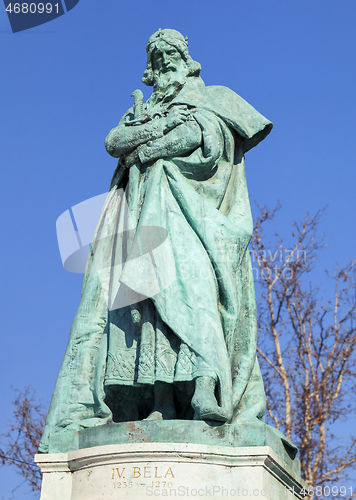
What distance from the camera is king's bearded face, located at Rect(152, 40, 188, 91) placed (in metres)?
6.76

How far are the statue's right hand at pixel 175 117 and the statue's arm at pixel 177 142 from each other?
39 mm

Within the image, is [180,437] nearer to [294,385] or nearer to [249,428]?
[249,428]

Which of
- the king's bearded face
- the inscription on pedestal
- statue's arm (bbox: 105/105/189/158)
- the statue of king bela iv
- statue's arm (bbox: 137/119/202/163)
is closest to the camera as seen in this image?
the inscription on pedestal

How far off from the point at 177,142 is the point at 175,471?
2.57 m

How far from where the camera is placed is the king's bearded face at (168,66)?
22.2 ft

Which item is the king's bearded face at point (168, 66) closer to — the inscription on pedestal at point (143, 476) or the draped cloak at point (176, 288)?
the draped cloak at point (176, 288)

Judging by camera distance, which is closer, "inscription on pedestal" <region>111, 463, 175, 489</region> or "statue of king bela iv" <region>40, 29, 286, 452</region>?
"inscription on pedestal" <region>111, 463, 175, 489</region>


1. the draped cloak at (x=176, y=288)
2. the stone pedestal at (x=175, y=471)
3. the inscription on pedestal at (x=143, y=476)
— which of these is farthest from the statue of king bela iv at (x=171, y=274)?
the inscription on pedestal at (x=143, y=476)

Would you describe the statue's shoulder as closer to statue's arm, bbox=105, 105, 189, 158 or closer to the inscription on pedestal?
statue's arm, bbox=105, 105, 189, 158

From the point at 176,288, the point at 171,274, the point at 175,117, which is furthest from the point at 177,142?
the point at 176,288

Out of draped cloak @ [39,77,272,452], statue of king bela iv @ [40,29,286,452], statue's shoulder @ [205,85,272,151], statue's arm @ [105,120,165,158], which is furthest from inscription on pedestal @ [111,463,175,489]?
statue's shoulder @ [205,85,272,151]

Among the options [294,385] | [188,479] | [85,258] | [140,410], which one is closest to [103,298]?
[85,258]

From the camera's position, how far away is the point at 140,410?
6.01 m

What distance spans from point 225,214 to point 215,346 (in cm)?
127
